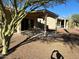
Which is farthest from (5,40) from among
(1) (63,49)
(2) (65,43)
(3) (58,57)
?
(3) (58,57)

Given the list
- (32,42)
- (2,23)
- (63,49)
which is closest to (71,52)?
(63,49)

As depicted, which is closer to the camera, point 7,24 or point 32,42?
point 7,24

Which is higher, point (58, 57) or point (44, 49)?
point (58, 57)

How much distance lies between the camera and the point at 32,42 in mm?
22078

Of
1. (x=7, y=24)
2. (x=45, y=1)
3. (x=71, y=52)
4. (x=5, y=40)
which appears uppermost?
(x=45, y=1)

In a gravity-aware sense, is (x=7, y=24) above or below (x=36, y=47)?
above

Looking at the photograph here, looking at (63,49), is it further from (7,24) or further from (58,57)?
(58,57)

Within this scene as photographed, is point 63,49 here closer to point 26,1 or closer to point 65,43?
point 65,43

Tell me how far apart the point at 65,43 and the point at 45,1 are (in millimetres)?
6995

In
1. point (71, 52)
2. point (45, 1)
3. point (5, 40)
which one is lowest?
point (71, 52)

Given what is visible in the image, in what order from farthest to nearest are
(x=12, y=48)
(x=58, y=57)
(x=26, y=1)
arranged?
(x=12, y=48) < (x=26, y=1) < (x=58, y=57)

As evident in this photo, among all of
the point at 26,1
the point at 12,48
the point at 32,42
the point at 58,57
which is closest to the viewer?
the point at 58,57

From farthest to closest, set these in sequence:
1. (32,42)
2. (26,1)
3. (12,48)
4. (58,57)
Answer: (32,42), (12,48), (26,1), (58,57)

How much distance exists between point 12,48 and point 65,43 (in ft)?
20.6
